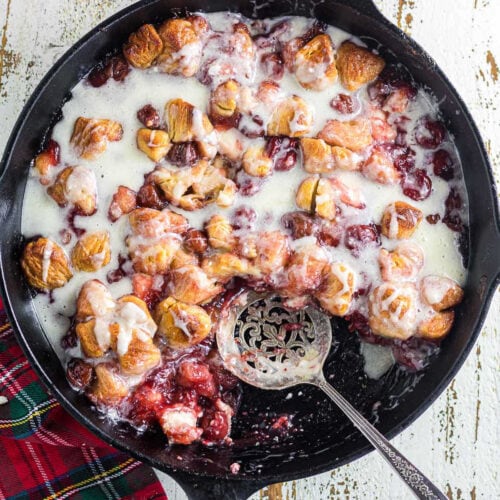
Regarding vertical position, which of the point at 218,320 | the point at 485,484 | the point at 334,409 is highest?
the point at 218,320

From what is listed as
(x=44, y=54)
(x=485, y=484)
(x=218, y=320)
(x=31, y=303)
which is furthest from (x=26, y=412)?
(x=485, y=484)

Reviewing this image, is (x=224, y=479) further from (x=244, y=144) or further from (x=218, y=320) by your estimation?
(x=244, y=144)

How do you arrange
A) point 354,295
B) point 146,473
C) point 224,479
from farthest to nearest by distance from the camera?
point 146,473
point 354,295
point 224,479

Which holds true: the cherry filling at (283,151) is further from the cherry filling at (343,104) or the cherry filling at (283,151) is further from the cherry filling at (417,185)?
the cherry filling at (417,185)

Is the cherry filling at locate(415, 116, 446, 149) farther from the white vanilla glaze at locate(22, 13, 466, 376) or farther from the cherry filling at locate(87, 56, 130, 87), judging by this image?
the cherry filling at locate(87, 56, 130, 87)

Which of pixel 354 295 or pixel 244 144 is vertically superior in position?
pixel 244 144

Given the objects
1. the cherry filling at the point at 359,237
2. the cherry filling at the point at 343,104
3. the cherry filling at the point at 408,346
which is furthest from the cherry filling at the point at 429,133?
the cherry filling at the point at 408,346

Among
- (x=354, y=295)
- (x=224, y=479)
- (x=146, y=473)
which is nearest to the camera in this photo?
(x=224, y=479)

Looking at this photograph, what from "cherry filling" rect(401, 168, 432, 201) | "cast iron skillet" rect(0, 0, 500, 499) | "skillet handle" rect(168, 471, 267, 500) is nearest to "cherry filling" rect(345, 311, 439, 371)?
"cast iron skillet" rect(0, 0, 500, 499)

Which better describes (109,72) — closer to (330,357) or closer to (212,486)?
(330,357)

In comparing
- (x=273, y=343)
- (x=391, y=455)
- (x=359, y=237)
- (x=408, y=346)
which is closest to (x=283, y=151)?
(x=359, y=237)
